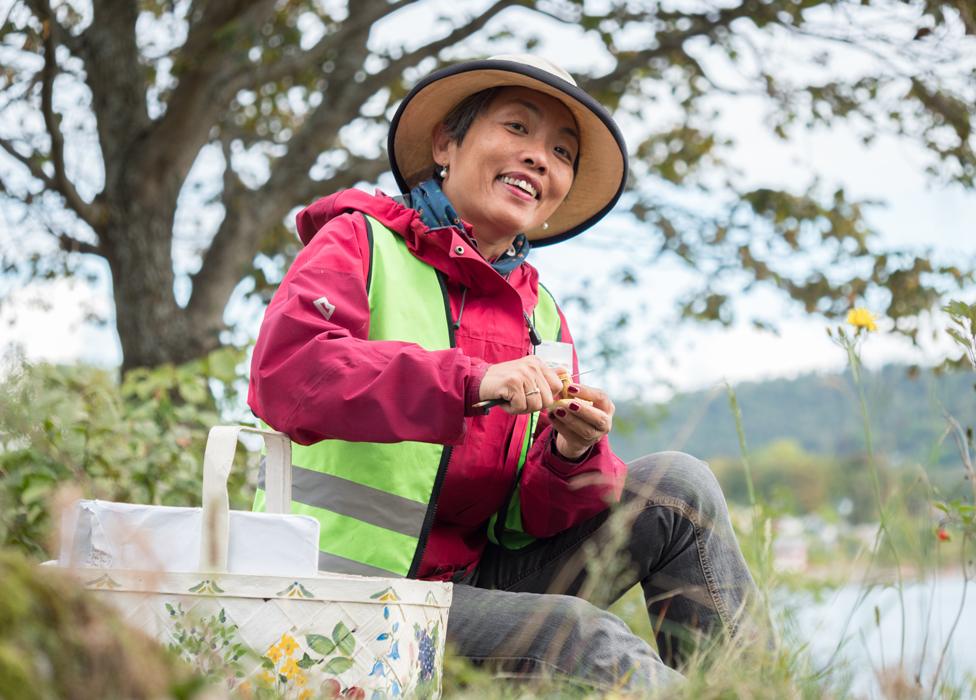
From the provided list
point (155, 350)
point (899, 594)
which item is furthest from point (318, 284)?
point (155, 350)

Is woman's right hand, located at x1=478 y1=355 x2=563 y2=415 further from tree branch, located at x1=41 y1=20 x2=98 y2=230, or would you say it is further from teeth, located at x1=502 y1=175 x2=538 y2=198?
tree branch, located at x1=41 y1=20 x2=98 y2=230

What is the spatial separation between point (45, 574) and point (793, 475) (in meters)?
2.25

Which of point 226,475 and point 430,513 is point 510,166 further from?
point 226,475

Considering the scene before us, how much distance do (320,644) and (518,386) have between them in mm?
580

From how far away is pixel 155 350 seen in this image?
254 inches

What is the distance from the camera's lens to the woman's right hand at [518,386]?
198 cm

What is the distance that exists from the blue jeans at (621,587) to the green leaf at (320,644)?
0.46m

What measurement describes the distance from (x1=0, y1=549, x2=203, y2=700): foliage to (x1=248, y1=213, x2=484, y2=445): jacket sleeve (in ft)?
4.07

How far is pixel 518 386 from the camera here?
6.50 ft

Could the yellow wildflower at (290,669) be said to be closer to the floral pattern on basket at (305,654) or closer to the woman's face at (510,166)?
the floral pattern on basket at (305,654)

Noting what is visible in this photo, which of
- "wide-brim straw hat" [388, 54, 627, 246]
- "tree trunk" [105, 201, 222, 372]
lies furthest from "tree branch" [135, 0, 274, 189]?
"wide-brim straw hat" [388, 54, 627, 246]

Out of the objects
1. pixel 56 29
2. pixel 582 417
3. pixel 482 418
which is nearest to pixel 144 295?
pixel 56 29

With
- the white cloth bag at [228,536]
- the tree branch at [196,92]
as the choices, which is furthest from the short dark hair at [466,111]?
the tree branch at [196,92]

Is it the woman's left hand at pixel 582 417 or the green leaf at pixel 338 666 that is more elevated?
the woman's left hand at pixel 582 417
